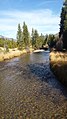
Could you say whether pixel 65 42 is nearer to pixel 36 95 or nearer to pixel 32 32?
pixel 36 95

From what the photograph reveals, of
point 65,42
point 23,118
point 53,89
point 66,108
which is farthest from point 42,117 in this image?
point 65,42

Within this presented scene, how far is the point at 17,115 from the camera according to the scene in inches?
614

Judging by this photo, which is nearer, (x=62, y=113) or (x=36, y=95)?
(x=62, y=113)

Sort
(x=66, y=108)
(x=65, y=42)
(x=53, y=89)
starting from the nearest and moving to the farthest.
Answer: (x=66, y=108), (x=53, y=89), (x=65, y=42)

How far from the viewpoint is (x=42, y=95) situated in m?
20.3

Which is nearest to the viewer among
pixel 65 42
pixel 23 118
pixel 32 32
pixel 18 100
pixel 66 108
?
pixel 23 118

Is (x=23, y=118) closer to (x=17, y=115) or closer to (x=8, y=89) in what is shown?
(x=17, y=115)

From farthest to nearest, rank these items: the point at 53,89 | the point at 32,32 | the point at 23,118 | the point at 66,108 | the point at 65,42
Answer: the point at 32,32 < the point at 65,42 < the point at 53,89 < the point at 66,108 < the point at 23,118

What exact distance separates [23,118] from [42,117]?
1.34m

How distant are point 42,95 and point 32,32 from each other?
4594 inches

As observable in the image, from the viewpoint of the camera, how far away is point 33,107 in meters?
17.1

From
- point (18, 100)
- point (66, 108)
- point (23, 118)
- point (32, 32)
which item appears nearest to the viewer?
point (23, 118)

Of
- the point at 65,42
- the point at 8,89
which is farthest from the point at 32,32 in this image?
the point at 8,89

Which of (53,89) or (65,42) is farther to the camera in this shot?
(65,42)
